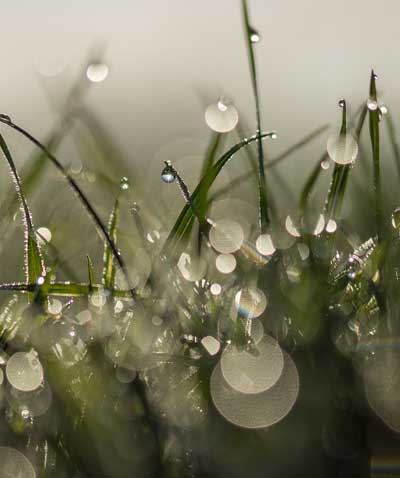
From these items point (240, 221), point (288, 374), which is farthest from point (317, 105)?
point (288, 374)

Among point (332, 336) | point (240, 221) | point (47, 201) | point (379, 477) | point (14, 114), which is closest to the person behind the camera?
point (379, 477)

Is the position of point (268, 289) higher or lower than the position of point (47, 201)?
higher

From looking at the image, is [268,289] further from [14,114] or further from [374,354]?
[14,114]

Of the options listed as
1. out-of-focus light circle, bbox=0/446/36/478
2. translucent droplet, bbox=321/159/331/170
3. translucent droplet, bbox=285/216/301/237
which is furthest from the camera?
translucent droplet, bbox=321/159/331/170

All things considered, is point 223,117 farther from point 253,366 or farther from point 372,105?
point 253,366

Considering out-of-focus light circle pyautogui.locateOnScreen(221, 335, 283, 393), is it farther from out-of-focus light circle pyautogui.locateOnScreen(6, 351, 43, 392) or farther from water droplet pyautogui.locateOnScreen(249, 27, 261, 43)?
water droplet pyautogui.locateOnScreen(249, 27, 261, 43)

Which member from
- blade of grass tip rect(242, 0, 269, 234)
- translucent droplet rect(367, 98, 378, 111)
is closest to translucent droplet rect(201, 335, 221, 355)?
blade of grass tip rect(242, 0, 269, 234)
